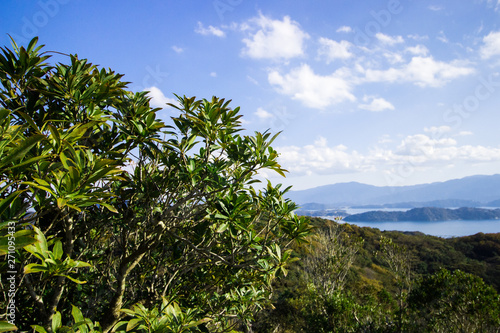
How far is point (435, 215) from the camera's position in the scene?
81062 millimetres

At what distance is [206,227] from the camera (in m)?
2.56

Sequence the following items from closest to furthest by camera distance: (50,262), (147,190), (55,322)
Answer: (50,262) < (55,322) < (147,190)

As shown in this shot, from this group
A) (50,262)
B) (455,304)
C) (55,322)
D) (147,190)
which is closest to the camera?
(50,262)

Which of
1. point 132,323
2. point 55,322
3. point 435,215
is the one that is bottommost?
point 435,215

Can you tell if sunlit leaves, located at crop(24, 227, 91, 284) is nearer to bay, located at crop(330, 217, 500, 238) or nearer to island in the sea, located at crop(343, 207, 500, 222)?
bay, located at crop(330, 217, 500, 238)

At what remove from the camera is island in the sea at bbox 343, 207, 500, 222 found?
76.4 meters

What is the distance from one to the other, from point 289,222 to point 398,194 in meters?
217

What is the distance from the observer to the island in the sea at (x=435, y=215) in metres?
76.4

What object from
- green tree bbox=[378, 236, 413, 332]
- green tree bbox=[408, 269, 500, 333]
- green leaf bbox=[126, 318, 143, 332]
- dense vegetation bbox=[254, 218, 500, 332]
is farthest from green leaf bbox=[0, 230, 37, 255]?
green tree bbox=[378, 236, 413, 332]

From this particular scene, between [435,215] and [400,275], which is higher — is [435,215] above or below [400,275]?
below

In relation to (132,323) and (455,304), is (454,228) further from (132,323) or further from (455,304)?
(132,323)

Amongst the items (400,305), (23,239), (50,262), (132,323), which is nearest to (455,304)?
(400,305)

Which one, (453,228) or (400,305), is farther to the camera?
(453,228)

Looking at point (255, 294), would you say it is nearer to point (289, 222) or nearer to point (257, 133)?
point (289, 222)
